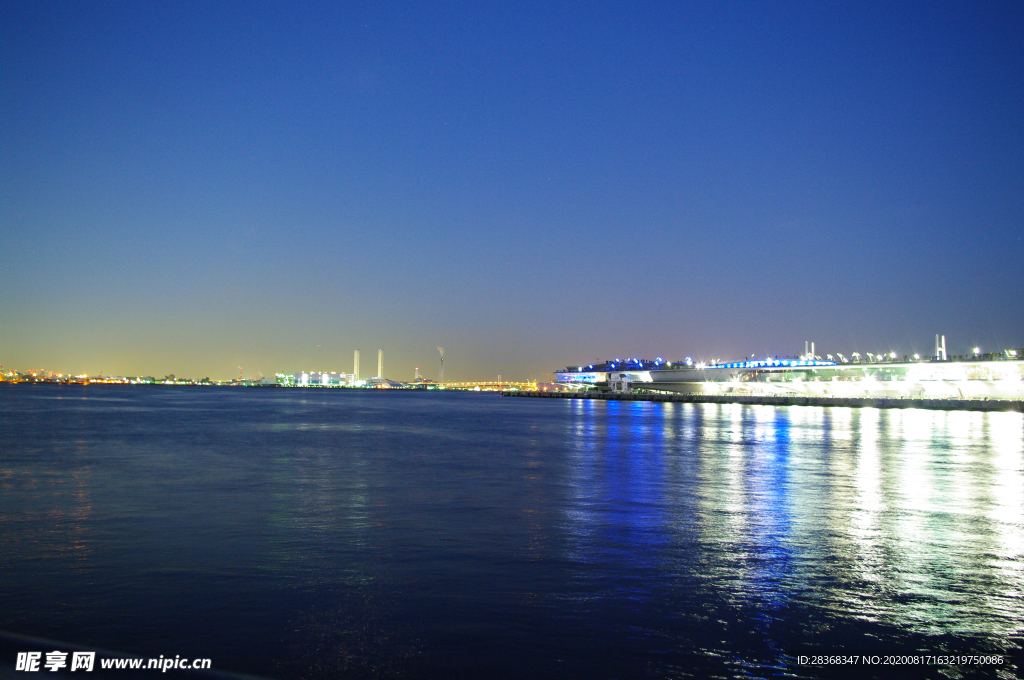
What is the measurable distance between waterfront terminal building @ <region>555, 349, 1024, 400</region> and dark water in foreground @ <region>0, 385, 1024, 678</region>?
89.0 m

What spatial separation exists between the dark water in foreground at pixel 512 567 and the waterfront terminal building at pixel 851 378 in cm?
8896

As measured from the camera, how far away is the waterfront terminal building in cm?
9644

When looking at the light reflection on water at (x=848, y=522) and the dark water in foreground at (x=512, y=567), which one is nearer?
the dark water in foreground at (x=512, y=567)

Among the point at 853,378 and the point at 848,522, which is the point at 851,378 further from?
the point at 848,522

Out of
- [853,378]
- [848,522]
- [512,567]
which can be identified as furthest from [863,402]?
[512,567]

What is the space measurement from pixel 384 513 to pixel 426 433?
2865 centimetres

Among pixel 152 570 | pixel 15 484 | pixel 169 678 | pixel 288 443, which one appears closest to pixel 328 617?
pixel 169 678

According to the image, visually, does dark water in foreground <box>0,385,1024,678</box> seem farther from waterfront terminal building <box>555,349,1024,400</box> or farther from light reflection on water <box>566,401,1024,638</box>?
waterfront terminal building <box>555,349,1024,400</box>

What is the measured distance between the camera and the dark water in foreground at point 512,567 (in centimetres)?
677

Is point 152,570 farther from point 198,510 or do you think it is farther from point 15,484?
point 15,484

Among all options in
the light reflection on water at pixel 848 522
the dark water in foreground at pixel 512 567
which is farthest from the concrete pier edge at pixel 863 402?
Answer: the dark water in foreground at pixel 512 567

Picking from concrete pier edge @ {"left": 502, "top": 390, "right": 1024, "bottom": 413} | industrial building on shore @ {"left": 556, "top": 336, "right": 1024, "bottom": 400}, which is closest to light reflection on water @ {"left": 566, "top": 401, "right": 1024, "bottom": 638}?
concrete pier edge @ {"left": 502, "top": 390, "right": 1024, "bottom": 413}

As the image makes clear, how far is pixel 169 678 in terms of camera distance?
4.88 m

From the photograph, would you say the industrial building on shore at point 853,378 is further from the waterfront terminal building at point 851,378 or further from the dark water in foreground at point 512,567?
the dark water in foreground at point 512,567
